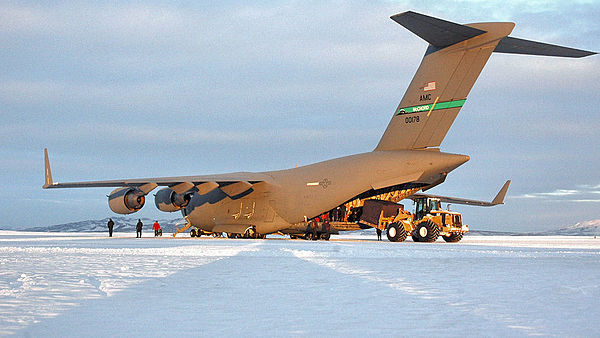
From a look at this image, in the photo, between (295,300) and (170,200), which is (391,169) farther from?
(295,300)

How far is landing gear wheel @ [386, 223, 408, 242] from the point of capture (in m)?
22.8

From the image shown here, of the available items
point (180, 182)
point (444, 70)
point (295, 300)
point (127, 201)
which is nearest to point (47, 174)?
point (127, 201)

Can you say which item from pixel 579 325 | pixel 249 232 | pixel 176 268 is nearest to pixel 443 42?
pixel 249 232

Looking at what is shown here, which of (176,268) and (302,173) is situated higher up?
(302,173)

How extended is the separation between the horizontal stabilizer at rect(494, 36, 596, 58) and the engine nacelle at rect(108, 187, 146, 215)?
55.8ft

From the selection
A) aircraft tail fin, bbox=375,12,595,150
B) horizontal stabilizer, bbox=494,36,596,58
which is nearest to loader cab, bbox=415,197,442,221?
aircraft tail fin, bbox=375,12,595,150

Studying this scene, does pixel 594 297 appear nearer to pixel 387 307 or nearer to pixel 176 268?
pixel 387 307

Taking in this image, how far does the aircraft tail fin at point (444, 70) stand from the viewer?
19484mm

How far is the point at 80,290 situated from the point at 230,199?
20.9 metres

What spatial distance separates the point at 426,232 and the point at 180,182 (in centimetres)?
1014

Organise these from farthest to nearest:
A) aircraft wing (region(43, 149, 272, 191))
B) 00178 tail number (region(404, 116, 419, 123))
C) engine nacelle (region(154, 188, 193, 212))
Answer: engine nacelle (region(154, 188, 193, 212)), aircraft wing (region(43, 149, 272, 191)), 00178 tail number (region(404, 116, 419, 123))

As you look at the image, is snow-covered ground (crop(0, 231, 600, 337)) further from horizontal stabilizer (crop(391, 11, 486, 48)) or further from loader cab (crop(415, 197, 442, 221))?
loader cab (crop(415, 197, 442, 221))

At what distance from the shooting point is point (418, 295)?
6473 mm

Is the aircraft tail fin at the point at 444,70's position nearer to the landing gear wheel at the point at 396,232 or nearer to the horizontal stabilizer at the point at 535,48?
the horizontal stabilizer at the point at 535,48
